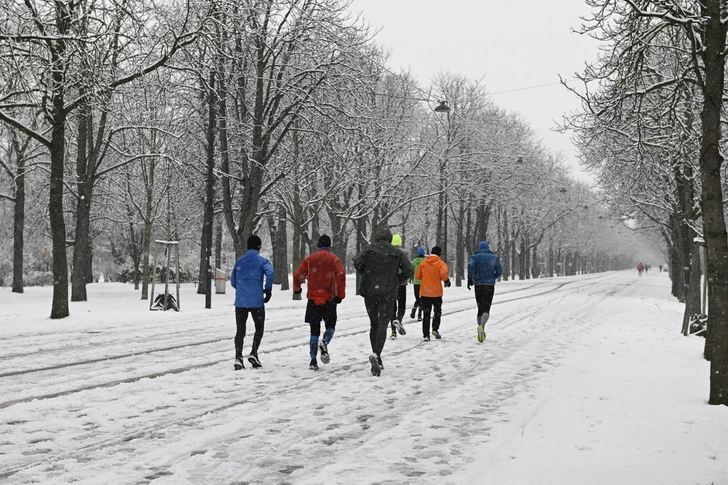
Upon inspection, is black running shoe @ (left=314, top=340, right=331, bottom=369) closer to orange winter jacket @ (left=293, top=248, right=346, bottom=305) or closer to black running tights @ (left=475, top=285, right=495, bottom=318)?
orange winter jacket @ (left=293, top=248, right=346, bottom=305)

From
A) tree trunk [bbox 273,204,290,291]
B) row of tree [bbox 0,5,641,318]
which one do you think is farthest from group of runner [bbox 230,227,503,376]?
tree trunk [bbox 273,204,290,291]

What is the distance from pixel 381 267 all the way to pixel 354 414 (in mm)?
3118

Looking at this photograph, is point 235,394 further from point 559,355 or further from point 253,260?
point 559,355

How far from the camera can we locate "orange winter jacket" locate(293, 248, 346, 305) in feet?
30.0

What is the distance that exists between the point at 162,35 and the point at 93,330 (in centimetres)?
709

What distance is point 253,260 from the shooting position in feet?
30.5

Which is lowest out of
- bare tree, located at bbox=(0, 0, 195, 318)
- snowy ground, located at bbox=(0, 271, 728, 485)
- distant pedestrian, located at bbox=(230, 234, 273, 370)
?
snowy ground, located at bbox=(0, 271, 728, 485)

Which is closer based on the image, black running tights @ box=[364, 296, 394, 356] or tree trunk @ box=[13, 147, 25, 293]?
black running tights @ box=[364, 296, 394, 356]

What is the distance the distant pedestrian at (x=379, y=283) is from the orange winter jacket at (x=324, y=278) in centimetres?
30

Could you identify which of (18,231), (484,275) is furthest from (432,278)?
(18,231)

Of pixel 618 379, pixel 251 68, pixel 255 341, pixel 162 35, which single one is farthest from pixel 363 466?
pixel 251 68

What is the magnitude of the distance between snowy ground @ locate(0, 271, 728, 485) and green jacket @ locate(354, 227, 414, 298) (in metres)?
1.17

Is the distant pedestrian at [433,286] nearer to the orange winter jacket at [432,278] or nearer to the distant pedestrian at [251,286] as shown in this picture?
the orange winter jacket at [432,278]

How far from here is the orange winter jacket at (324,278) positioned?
30.0 feet
